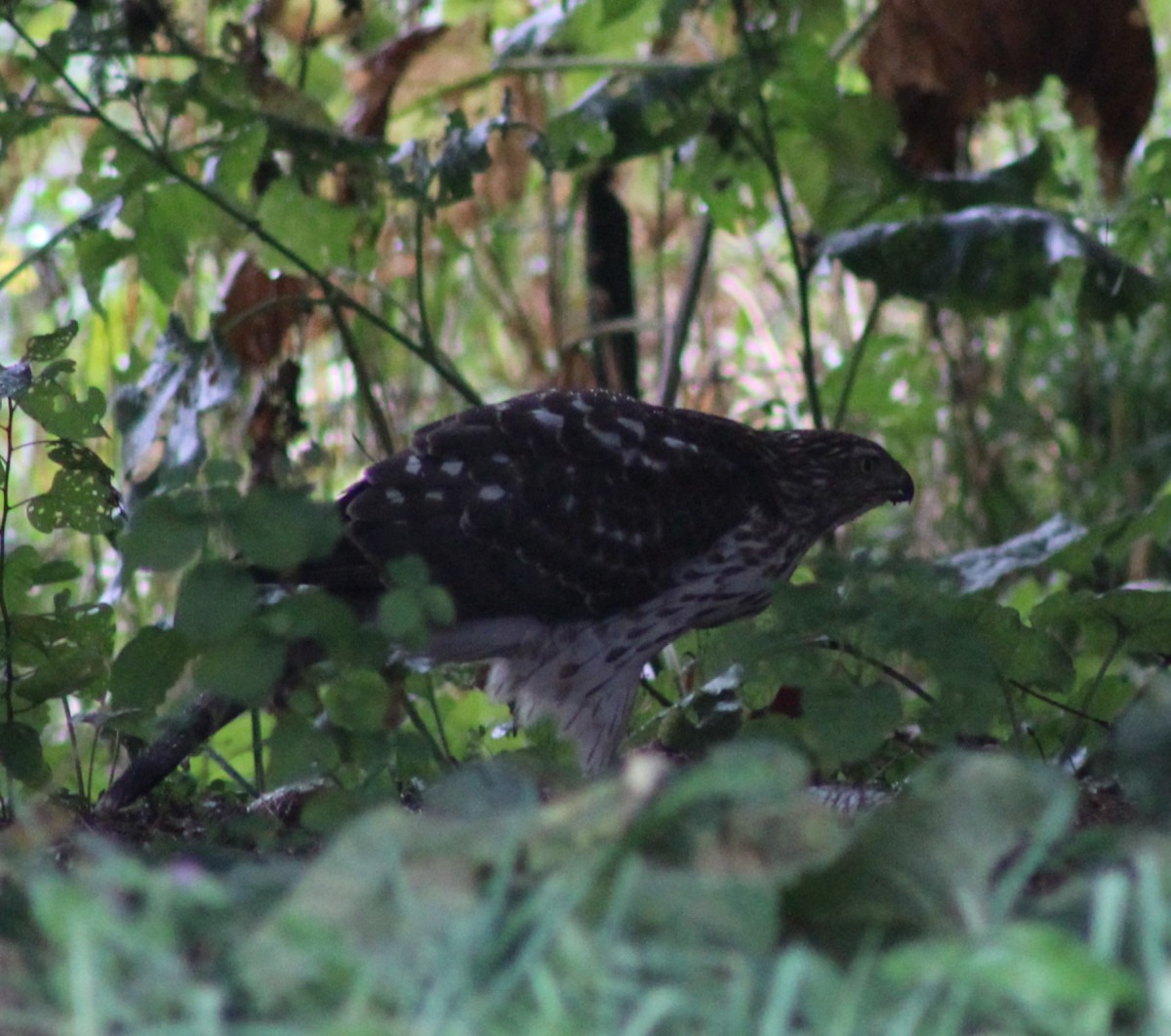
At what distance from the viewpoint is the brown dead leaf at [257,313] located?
3.83 m

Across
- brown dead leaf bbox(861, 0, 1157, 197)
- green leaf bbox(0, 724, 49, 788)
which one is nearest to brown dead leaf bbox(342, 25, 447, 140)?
brown dead leaf bbox(861, 0, 1157, 197)

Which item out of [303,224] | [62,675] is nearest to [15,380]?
[62,675]

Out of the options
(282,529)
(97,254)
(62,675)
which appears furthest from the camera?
(97,254)

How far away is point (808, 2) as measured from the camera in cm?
418

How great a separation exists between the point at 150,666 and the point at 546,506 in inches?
45.3

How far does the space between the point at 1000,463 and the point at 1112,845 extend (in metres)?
4.45

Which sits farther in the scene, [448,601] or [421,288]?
[421,288]

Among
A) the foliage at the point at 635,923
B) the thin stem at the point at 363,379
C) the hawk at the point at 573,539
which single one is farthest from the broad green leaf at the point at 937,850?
the thin stem at the point at 363,379

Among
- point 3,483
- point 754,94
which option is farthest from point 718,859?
point 754,94

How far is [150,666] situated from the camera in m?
2.15

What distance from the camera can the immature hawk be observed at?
3.06 m

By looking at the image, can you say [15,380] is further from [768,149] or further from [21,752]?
[768,149]

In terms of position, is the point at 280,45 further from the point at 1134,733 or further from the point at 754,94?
the point at 1134,733

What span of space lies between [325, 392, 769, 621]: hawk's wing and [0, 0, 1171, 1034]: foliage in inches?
8.5
